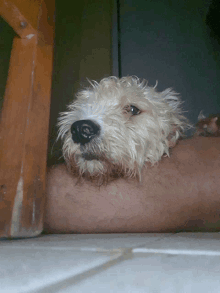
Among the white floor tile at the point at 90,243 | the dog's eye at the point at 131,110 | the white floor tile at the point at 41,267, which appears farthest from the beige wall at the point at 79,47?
the white floor tile at the point at 41,267

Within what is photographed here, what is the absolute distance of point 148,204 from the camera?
0.90 metres

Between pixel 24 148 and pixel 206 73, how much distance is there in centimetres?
238

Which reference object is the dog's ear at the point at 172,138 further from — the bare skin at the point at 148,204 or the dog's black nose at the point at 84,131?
the dog's black nose at the point at 84,131

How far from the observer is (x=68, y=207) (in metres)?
0.92

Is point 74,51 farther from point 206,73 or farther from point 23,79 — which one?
point 23,79

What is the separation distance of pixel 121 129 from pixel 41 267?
870mm

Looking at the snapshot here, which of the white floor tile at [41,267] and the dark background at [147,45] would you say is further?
the dark background at [147,45]

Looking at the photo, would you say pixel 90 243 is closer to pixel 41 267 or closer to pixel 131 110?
pixel 41 267

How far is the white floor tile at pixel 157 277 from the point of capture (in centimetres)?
24

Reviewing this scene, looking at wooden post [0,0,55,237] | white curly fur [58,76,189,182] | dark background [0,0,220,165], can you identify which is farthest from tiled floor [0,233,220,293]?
dark background [0,0,220,165]

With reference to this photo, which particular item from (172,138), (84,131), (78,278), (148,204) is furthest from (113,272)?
(172,138)

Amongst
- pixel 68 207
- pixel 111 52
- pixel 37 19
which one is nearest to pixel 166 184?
pixel 68 207

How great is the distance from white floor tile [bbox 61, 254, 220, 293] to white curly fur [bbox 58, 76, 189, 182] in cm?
68

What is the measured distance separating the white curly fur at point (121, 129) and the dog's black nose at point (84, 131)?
0.07ft
